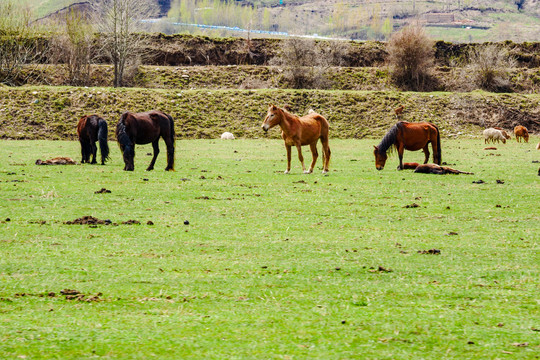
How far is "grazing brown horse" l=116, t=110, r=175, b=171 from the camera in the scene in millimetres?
20406

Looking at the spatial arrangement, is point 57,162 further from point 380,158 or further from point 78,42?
point 78,42

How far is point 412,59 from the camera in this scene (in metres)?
66.9

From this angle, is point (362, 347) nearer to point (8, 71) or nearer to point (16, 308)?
point (16, 308)

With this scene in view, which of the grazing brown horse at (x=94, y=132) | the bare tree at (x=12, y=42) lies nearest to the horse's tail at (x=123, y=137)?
the grazing brown horse at (x=94, y=132)

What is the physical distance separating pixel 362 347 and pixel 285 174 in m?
15.9

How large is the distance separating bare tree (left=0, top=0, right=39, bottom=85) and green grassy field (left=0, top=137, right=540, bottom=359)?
157ft

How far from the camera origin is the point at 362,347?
508 cm

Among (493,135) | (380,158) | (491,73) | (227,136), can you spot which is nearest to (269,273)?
(380,158)

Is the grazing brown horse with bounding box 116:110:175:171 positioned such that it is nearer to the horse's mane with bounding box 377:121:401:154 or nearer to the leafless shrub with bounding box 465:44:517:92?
the horse's mane with bounding box 377:121:401:154

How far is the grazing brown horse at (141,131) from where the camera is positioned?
20.4 m

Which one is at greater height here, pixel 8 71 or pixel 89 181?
pixel 8 71

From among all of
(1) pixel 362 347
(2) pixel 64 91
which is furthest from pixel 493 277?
(2) pixel 64 91

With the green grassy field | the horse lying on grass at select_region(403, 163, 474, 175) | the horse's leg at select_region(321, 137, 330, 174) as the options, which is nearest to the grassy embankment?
the horse's leg at select_region(321, 137, 330, 174)

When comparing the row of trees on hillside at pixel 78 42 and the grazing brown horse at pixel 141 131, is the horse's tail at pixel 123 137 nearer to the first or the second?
the grazing brown horse at pixel 141 131
